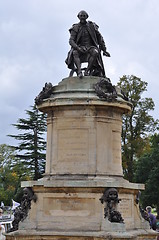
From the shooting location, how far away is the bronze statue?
18.1 metres

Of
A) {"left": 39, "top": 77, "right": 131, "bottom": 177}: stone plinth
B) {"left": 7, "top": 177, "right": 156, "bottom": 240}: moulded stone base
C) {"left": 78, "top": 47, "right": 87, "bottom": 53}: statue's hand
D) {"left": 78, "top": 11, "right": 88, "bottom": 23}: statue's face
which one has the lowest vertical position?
{"left": 7, "top": 177, "right": 156, "bottom": 240}: moulded stone base

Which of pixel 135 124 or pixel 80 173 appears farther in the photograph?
pixel 135 124

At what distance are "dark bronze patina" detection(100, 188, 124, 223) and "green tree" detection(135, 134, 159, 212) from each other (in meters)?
28.6

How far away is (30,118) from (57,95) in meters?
31.5

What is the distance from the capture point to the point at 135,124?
43969mm

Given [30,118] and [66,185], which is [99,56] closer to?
[66,185]

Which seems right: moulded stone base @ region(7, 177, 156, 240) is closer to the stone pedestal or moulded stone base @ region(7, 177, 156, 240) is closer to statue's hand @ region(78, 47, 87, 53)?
the stone pedestal

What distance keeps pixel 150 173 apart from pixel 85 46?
2771cm

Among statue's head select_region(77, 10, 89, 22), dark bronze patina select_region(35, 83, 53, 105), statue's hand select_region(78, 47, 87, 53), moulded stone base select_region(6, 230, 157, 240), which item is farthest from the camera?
statue's head select_region(77, 10, 89, 22)

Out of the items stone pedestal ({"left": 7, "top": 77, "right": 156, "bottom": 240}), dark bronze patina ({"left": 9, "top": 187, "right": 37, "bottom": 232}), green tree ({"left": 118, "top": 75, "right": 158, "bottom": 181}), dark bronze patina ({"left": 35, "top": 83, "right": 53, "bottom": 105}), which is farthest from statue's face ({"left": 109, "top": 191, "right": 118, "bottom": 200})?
green tree ({"left": 118, "top": 75, "right": 158, "bottom": 181})

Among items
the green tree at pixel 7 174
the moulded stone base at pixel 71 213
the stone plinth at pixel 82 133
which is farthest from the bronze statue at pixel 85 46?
the green tree at pixel 7 174

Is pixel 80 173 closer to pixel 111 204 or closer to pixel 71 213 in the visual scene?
pixel 71 213

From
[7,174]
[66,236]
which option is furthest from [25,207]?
[7,174]

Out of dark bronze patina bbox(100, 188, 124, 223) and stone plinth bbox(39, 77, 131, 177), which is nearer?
dark bronze patina bbox(100, 188, 124, 223)
